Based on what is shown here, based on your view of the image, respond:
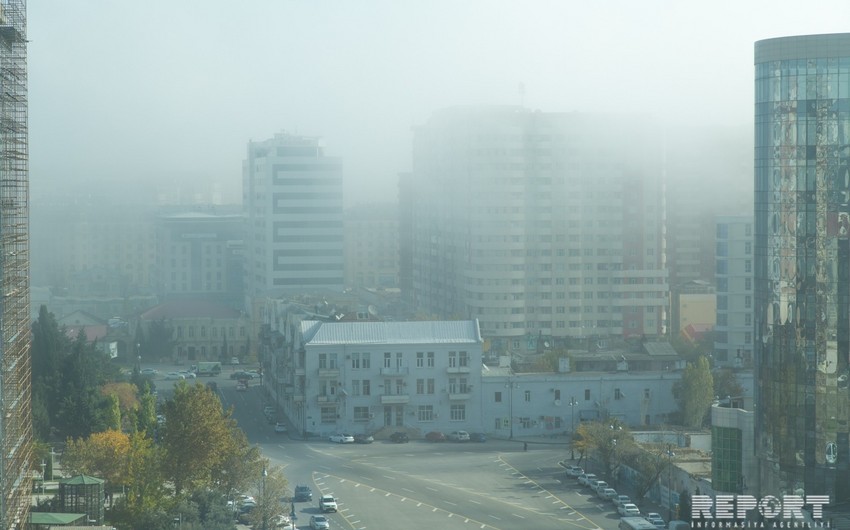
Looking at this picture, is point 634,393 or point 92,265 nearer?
point 634,393

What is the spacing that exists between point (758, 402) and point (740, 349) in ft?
41.3

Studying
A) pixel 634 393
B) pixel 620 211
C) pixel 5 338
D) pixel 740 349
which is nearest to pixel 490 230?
pixel 620 211

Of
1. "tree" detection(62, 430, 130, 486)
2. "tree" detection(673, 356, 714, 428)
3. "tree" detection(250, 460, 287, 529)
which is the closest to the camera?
"tree" detection(250, 460, 287, 529)

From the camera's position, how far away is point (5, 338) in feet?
47.0

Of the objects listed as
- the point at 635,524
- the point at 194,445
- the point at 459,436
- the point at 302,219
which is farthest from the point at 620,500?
the point at 302,219

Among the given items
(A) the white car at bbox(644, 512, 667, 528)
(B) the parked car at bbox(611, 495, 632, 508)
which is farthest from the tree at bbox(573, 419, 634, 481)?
(A) the white car at bbox(644, 512, 667, 528)

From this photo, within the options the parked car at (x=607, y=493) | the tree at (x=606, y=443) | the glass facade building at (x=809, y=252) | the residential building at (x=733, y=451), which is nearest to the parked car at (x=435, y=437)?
the tree at (x=606, y=443)

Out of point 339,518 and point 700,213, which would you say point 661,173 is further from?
point 339,518

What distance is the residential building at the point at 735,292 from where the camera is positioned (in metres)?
30.8

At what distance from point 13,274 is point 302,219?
28.2 m

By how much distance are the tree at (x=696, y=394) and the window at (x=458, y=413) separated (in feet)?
11.6

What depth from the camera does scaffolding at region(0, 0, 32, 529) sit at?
559 inches

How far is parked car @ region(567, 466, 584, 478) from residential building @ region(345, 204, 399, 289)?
115 ft

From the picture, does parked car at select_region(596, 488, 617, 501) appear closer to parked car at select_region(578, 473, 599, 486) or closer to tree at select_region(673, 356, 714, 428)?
parked car at select_region(578, 473, 599, 486)
